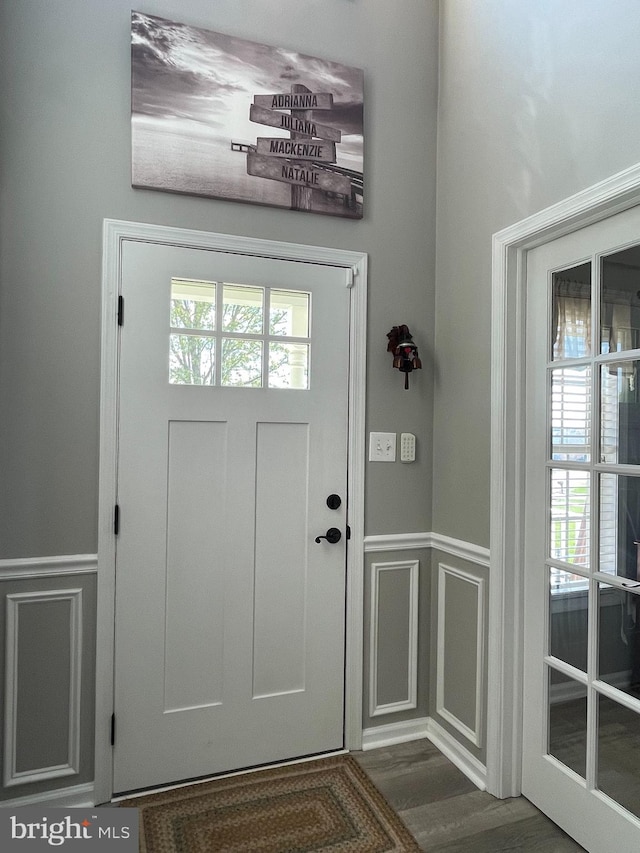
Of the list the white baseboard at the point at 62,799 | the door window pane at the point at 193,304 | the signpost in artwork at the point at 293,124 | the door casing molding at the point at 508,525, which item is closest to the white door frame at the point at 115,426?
the white baseboard at the point at 62,799

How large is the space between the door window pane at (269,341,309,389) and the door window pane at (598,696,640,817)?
152 cm

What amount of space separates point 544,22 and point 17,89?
1797mm

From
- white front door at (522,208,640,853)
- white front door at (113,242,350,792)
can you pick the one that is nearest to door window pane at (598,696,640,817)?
white front door at (522,208,640,853)

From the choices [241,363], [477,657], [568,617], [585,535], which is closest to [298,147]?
[241,363]

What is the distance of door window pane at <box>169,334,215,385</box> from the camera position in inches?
85.5

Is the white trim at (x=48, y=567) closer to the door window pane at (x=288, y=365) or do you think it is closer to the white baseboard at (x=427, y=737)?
the door window pane at (x=288, y=365)

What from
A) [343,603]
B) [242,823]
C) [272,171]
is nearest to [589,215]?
[272,171]

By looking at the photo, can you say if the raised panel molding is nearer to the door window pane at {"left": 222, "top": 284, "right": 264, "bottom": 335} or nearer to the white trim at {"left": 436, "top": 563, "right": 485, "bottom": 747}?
the door window pane at {"left": 222, "top": 284, "right": 264, "bottom": 335}

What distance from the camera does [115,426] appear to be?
210 centimetres

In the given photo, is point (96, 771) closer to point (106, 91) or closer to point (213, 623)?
point (213, 623)

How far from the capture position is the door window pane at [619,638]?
5.65ft

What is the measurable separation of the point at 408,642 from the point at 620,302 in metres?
1.62

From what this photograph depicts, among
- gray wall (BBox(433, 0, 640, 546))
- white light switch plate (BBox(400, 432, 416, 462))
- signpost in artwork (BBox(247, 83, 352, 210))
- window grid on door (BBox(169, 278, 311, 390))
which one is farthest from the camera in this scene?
white light switch plate (BBox(400, 432, 416, 462))

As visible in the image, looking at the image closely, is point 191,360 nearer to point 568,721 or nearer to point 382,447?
point 382,447
